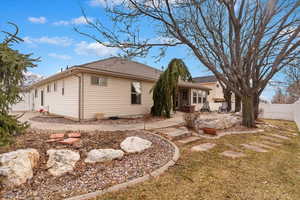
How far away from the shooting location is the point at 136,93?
33.8ft

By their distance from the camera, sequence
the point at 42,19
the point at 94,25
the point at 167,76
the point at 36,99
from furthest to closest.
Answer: the point at 36,99 < the point at 167,76 < the point at 42,19 < the point at 94,25

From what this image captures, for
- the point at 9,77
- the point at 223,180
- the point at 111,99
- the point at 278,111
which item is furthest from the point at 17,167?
the point at 278,111

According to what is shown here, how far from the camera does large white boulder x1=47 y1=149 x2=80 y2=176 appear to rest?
267 cm

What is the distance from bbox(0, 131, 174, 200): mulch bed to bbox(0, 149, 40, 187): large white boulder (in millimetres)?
89

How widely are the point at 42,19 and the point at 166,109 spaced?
24.4ft

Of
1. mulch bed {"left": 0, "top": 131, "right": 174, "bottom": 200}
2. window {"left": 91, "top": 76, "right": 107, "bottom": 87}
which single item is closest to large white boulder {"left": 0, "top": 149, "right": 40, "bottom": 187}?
mulch bed {"left": 0, "top": 131, "right": 174, "bottom": 200}

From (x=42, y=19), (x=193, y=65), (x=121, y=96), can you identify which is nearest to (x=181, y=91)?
(x=193, y=65)

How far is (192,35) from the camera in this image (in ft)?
25.9

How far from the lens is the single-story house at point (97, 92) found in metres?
7.80

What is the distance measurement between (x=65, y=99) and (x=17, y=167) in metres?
7.46

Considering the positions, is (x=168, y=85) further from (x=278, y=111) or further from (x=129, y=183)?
(x=278, y=111)

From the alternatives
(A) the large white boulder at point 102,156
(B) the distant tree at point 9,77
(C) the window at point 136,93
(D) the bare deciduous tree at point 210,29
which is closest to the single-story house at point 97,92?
(C) the window at point 136,93

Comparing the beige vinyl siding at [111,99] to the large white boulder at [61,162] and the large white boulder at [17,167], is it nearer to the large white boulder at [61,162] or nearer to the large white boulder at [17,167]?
the large white boulder at [61,162]

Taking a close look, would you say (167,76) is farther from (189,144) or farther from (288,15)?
(288,15)
